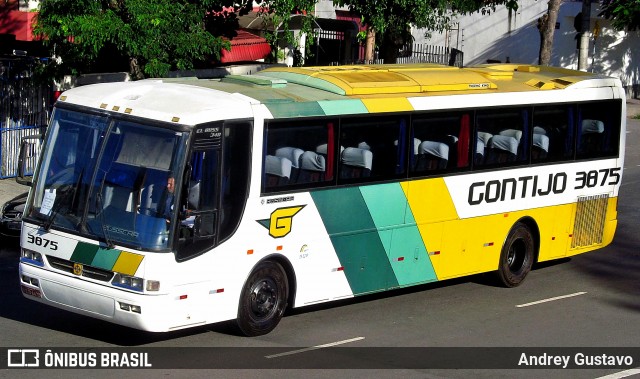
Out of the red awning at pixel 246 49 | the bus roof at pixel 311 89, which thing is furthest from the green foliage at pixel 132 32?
the red awning at pixel 246 49

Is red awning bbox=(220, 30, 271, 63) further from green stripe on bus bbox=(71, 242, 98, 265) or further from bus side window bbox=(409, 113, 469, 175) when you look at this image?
green stripe on bus bbox=(71, 242, 98, 265)

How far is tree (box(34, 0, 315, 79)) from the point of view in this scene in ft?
57.9

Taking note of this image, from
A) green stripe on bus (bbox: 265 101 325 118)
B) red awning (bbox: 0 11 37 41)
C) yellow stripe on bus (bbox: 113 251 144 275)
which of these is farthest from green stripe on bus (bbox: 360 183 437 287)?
red awning (bbox: 0 11 37 41)

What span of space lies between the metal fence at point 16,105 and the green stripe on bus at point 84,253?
10.9 meters

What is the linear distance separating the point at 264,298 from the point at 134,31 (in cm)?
810

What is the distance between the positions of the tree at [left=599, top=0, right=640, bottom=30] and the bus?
1665 centimetres

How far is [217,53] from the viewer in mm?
19516

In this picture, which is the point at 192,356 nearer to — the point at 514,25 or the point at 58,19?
the point at 58,19

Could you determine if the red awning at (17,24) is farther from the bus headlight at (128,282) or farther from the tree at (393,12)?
the bus headlight at (128,282)

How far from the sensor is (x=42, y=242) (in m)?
10.8

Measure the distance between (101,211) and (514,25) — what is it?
32.1 meters

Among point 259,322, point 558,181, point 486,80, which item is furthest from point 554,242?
point 259,322

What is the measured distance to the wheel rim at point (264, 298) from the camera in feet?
37.1

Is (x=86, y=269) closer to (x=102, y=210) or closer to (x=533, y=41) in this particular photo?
(x=102, y=210)
